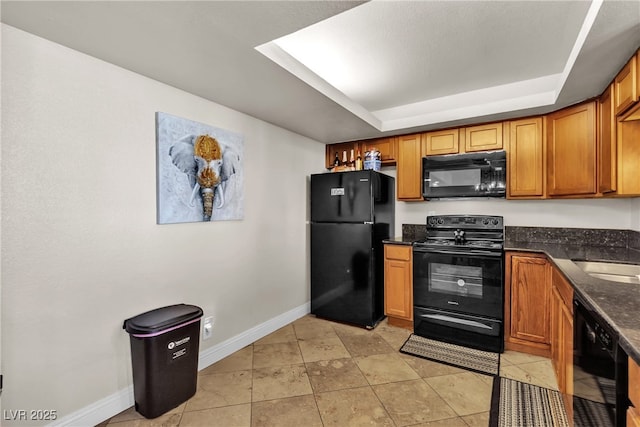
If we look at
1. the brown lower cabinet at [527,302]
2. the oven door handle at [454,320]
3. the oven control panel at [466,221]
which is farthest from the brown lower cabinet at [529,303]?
the oven control panel at [466,221]

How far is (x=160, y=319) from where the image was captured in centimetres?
189

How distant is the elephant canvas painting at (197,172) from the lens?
2.12m

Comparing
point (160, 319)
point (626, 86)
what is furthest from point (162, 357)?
point (626, 86)

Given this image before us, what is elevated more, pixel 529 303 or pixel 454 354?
pixel 529 303

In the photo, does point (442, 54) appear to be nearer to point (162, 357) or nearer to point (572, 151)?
point (572, 151)

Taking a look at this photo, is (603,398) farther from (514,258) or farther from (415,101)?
(415,101)

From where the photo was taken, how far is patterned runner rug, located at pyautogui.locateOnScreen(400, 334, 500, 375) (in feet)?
7.95

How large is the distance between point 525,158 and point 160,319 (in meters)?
3.34

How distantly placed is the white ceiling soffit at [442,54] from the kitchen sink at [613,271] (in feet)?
4.26

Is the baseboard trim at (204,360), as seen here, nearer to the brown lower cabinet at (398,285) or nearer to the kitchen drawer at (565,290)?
the brown lower cabinet at (398,285)

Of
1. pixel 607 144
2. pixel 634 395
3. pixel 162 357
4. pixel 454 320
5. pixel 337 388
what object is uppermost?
pixel 607 144

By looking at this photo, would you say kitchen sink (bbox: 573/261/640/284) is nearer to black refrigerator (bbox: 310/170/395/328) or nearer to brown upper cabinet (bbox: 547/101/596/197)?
brown upper cabinet (bbox: 547/101/596/197)

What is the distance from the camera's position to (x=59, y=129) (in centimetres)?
164

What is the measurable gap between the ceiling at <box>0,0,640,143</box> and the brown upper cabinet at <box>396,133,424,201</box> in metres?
0.32
